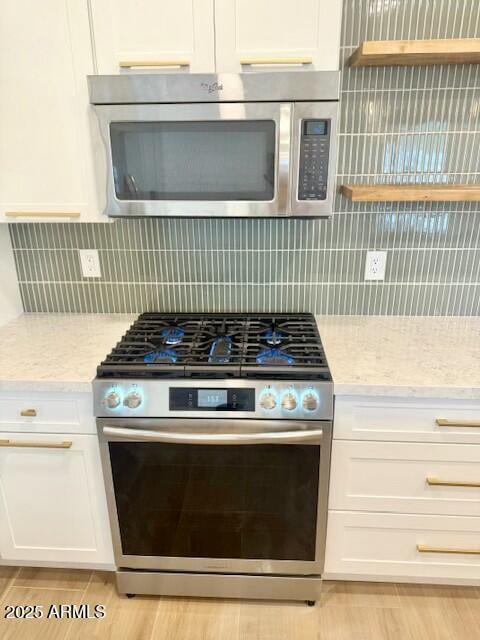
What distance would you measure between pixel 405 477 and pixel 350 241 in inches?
35.9

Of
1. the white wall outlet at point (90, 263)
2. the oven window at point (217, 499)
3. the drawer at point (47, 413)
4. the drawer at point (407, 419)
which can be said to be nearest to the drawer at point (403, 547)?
the oven window at point (217, 499)

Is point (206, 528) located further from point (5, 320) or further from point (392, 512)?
point (5, 320)

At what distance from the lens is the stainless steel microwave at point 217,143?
51.4 inches

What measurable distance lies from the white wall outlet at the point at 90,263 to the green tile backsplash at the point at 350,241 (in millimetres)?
28

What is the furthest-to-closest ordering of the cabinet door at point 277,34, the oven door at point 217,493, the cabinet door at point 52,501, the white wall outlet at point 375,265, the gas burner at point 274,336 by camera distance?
1. the white wall outlet at point 375,265
2. the gas burner at point 274,336
3. the cabinet door at point 52,501
4. the oven door at point 217,493
5. the cabinet door at point 277,34

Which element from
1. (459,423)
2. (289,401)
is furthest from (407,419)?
(289,401)

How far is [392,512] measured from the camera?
1.49 meters

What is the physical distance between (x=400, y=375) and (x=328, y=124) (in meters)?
0.79

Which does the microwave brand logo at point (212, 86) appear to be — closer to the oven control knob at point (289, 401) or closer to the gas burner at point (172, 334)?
the gas burner at point (172, 334)

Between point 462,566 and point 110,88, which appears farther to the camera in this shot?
point 462,566

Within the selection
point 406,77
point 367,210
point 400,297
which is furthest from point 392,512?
point 406,77

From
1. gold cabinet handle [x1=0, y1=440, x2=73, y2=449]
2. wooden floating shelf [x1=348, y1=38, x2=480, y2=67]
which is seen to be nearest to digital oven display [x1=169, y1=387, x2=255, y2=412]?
gold cabinet handle [x1=0, y1=440, x2=73, y2=449]

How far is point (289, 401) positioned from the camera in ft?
4.41

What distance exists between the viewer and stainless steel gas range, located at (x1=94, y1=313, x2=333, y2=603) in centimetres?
135
